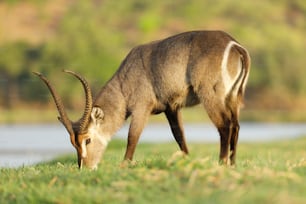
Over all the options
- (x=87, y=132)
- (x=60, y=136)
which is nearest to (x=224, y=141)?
(x=87, y=132)

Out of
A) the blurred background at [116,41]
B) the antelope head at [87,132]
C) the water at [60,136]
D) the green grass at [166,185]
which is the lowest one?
the blurred background at [116,41]

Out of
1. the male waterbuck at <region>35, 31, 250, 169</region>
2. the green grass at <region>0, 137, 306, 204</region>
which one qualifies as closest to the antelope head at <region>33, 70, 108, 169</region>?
the male waterbuck at <region>35, 31, 250, 169</region>

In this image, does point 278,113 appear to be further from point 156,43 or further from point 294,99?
point 156,43

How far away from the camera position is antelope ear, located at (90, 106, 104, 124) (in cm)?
958

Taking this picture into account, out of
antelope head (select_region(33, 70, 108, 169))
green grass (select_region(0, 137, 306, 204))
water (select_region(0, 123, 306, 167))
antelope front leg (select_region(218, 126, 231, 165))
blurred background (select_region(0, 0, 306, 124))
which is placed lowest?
blurred background (select_region(0, 0, 306, 124))

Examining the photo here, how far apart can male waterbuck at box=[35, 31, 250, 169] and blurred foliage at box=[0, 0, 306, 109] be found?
25.2 metres

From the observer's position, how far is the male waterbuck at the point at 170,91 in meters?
8.88

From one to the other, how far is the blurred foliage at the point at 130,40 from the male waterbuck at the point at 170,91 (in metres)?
25.2

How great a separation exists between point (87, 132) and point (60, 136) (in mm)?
15538

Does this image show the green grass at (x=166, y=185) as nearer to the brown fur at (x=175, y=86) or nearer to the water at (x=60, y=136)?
the brown fur at (x=175, y=86)

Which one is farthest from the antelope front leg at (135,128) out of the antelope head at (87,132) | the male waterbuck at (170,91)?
the antelope head at (87,132)

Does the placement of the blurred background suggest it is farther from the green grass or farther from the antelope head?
the green grass

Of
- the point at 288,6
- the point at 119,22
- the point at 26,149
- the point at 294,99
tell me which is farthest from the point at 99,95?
the point at 288,6

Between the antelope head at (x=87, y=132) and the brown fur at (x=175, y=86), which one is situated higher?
the brown fur at (x=175, y=86)
